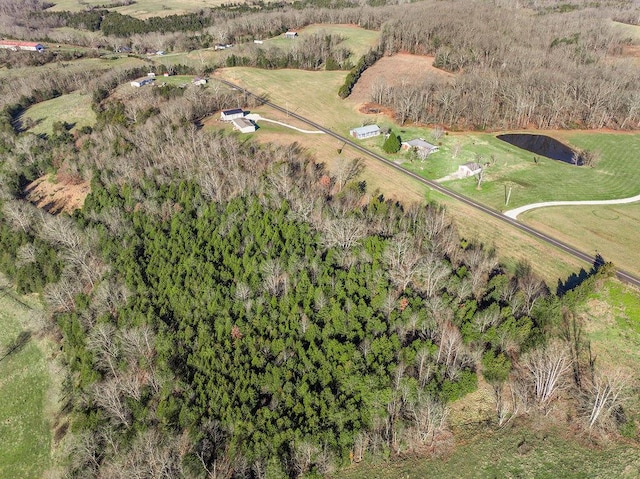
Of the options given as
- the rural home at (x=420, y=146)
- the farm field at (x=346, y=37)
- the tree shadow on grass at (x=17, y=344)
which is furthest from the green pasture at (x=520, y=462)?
the farm field at (x=346, y=37)

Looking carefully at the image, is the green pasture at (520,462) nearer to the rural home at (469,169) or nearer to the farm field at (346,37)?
the rural home at (469,169)

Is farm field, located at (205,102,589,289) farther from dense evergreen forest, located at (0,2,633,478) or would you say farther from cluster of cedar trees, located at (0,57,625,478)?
cluster of cedar trees, located at (0,57,625,478)

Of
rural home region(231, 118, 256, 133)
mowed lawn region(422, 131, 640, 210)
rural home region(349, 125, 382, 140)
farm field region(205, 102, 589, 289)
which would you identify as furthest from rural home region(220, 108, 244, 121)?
mowed lawn region(422, 131, 640, 210)

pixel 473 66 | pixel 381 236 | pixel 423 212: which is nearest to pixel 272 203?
pixel 381 236

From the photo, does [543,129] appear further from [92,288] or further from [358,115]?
[92,288]

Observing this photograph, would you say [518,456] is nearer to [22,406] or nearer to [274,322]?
[274,322]

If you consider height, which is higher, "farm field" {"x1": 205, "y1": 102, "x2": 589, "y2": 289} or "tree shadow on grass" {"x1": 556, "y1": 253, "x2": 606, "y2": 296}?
"farm field" {"x1": 205, "y1": 102, "x2": 589, "y2": 289}

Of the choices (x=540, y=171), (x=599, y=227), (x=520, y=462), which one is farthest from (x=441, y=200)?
(x=520, y=462)
